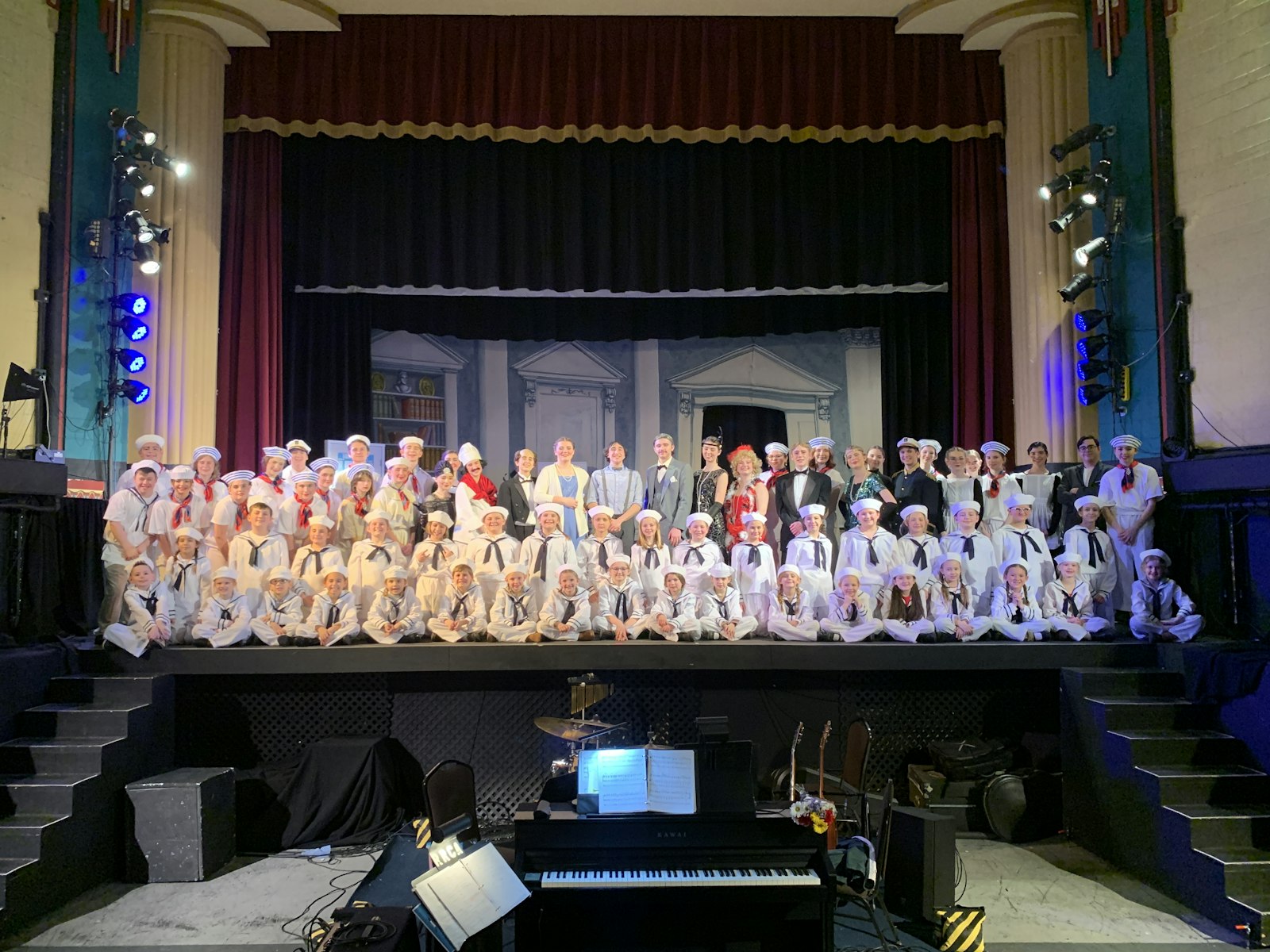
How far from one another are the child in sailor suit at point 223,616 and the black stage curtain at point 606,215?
3.86 m

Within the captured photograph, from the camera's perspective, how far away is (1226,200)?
298 inches

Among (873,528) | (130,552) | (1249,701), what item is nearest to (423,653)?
(130,552)

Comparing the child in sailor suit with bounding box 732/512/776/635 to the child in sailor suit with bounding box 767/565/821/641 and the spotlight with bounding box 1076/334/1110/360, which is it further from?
the spotlight with bounding box 1076/334/1110/360

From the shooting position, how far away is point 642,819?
413cm

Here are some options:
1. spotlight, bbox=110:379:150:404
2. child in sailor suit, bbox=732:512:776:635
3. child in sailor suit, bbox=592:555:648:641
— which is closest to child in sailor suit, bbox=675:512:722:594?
child in sailor suit, bbox=732:512:776:635

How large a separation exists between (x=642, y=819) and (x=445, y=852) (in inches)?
32.9

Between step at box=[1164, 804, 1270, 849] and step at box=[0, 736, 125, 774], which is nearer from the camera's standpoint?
step at box=[1164, 804, 1270, 849]

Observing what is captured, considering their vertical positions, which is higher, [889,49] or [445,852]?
[889,49]

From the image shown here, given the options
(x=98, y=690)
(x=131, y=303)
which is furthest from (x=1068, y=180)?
(x=98, y=690)

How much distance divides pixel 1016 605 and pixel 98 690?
6.33m

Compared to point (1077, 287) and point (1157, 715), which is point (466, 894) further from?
point (1077, 287)

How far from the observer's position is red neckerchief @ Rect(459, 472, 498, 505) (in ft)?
27.0

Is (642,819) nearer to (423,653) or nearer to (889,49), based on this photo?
(423,653)

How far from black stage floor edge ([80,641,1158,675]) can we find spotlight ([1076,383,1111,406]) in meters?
2.58
